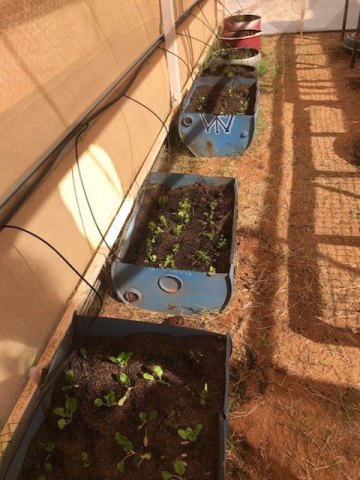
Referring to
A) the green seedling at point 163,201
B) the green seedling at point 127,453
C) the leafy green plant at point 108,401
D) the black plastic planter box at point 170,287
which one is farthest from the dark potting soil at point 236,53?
the green seedling at point 127,453

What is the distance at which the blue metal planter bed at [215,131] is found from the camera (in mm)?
3466

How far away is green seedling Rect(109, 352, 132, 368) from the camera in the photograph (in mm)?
1771

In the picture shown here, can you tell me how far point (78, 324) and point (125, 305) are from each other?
571 millimetres

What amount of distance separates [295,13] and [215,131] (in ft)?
18.8

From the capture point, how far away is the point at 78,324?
6.24 ft

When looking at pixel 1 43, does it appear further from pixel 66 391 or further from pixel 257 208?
pixel 257 208

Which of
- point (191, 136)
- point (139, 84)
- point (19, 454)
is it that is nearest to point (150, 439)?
point (19, 454)

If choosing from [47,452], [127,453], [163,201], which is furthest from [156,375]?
[163,201]

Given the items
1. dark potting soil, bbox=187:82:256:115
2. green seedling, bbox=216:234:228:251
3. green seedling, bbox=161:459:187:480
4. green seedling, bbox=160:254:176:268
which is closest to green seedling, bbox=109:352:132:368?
green seedling, bbox=161:459:187:480

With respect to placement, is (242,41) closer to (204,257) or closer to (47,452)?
(204,257)

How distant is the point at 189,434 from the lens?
1521mm

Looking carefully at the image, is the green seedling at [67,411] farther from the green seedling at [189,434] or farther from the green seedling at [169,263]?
the green seedling at [169,263]

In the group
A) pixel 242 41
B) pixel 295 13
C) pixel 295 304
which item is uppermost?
pixel 242 41

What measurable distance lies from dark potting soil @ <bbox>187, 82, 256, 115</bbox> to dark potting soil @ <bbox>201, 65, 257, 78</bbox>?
0.33 metres
